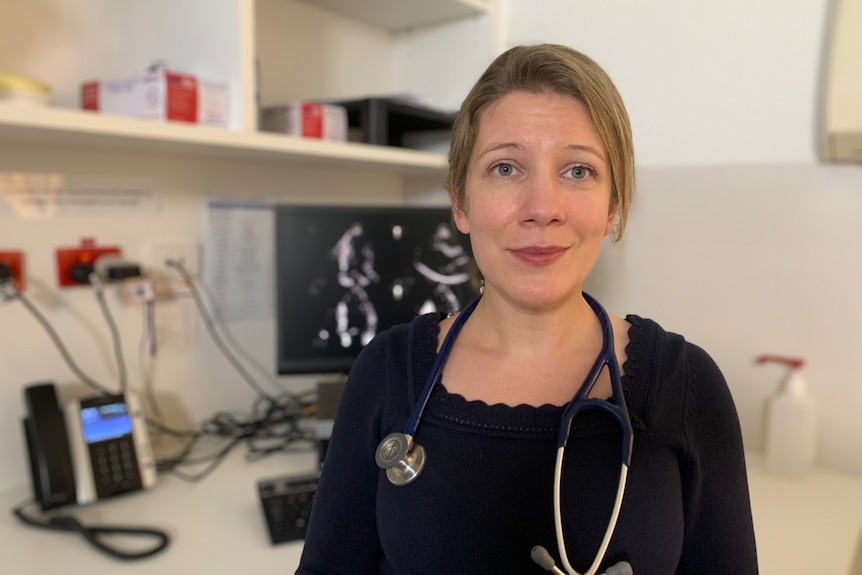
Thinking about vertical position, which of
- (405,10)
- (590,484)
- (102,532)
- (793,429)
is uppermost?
(405,10)

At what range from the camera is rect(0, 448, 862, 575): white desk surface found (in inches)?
38.1

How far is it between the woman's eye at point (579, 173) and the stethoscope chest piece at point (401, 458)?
341 millimetres

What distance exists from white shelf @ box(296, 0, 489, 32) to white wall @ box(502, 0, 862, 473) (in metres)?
0.28

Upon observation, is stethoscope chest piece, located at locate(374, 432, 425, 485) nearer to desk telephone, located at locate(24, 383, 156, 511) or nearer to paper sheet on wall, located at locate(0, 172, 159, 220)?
desk telephone, located at locate(24, 383, 156, 511)

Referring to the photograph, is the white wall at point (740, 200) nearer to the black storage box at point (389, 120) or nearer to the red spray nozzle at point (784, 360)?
the red spray nozzle at point (784, 360)

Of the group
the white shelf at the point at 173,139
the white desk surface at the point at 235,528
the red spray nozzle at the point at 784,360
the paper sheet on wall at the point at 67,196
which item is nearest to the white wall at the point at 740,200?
the red spray nozzle at the point at 784,360

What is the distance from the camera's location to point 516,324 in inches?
31.6

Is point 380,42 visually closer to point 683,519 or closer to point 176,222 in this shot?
point 176,222

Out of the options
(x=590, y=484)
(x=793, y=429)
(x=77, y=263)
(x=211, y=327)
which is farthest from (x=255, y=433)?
(x=793, y=429)

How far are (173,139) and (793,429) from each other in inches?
49.4

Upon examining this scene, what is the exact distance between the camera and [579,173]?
2.42ft

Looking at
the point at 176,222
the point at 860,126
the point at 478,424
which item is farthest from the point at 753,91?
the point at 176,222

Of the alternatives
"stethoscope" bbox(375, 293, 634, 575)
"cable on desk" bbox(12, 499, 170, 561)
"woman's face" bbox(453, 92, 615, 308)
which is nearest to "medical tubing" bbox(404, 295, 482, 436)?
"stethoscope" bbox(375, 293, 634, 575)

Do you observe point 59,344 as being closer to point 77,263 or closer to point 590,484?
point 77,263
